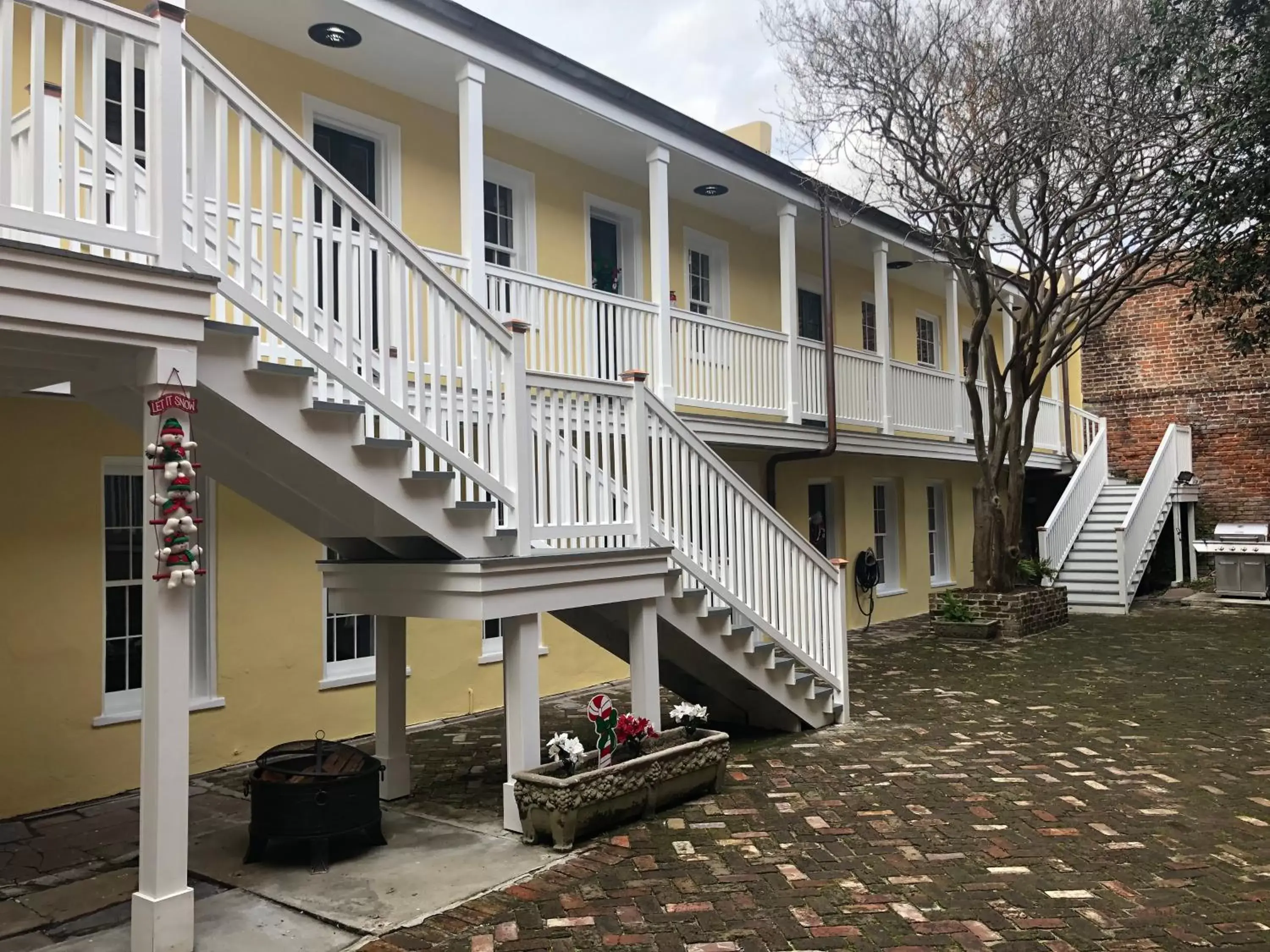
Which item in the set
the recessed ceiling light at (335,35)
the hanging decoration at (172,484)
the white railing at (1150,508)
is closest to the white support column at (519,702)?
the hanging decoration at (172,484)

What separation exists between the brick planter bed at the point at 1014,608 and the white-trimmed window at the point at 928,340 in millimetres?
4949

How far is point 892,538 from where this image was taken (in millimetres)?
15492

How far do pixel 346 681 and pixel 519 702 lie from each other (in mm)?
3080

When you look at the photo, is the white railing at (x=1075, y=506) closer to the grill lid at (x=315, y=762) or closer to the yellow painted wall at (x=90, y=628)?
the yellow painted wall at (x=90, y=628)

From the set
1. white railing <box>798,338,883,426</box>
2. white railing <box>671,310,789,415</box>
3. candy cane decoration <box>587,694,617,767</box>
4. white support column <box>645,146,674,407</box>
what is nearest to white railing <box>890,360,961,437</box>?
white railing <box>798,338,883,426</box>

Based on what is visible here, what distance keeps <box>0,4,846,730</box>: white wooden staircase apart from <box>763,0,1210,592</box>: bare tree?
6.10 m

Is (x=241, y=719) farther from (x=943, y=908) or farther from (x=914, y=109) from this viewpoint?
(x=914, y=109)

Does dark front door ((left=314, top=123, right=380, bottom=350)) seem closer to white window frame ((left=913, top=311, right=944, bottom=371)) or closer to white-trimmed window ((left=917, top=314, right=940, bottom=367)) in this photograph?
white window frame ((left=913, top=311, right=944, bottom=371))

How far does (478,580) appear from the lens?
17.2ft

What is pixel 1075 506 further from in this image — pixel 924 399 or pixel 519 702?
pixel 519 702

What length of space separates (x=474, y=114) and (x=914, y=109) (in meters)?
5.87

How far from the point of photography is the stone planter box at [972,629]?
1261cm

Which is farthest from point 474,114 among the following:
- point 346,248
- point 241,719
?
point 241,719

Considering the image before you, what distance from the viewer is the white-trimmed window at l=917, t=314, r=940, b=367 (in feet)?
55.9
